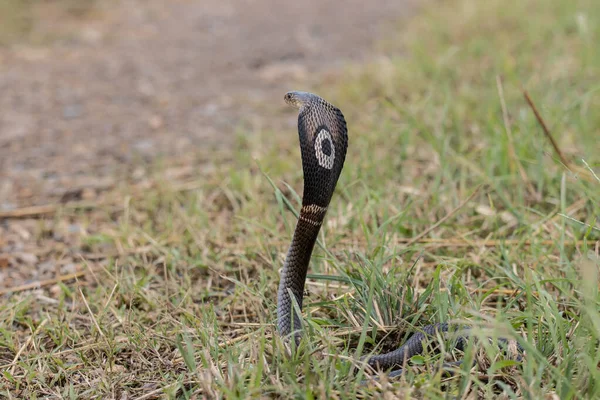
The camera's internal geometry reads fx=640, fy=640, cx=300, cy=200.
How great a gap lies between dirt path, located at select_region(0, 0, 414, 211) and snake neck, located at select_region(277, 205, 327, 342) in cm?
237

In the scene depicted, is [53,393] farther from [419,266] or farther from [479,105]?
[479,105]

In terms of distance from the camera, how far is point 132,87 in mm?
6496

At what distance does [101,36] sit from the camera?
8.25 m

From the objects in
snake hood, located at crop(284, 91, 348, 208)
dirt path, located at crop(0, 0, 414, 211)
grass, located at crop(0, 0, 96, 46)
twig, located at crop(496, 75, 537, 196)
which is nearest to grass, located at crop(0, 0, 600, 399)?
twig, located at crop(496, 75, 537, 196)

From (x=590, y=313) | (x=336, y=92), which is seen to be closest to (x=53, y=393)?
(x=590, y=313)

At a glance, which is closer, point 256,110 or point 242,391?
point 242,391

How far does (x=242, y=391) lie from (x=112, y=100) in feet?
15.6

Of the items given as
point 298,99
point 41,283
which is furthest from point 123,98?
point 298,99

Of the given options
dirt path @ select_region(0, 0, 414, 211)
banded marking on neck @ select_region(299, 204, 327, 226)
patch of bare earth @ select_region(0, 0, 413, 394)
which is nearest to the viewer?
banded marking on neck @ select_region(299, 204, 327, 226)

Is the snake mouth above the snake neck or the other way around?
above

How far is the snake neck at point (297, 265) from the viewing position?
2.24 meters

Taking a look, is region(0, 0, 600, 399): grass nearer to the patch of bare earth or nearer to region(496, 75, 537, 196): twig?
region(496, 75, 537, 196): twig

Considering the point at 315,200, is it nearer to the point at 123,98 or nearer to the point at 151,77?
the point at 123,98

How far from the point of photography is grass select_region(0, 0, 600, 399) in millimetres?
1975
